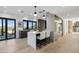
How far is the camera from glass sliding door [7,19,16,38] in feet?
13.8

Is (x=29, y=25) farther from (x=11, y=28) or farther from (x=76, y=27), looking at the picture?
(x=76, y=27)

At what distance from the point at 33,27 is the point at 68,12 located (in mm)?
1161

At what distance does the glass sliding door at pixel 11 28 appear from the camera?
13.8 ft

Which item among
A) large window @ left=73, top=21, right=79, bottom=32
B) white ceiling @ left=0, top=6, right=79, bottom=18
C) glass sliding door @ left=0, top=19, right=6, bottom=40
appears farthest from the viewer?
large window @ left=73, top=21, right=79, bottom=32

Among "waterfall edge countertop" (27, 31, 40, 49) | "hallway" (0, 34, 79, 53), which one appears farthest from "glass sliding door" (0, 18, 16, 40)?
"waterfall edge countertop" (27, 31, 40, 49)

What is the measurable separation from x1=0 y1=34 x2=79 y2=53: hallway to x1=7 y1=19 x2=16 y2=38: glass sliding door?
0.19 m

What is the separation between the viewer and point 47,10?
4.03 m

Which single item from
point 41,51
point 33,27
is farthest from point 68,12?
point 41,51

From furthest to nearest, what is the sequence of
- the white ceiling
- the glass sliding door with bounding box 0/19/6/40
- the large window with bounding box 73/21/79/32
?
1. the large window with bounding box 73/21/79/32
2. the glass sliding door with bounding box 0/19/6/40
3. the white ceiling

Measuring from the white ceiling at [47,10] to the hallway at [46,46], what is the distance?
2.45 feet

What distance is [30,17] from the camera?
164 inches

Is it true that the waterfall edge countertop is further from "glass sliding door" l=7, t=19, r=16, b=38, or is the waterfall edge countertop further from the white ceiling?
the white ceiling

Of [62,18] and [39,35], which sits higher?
[62,18]
